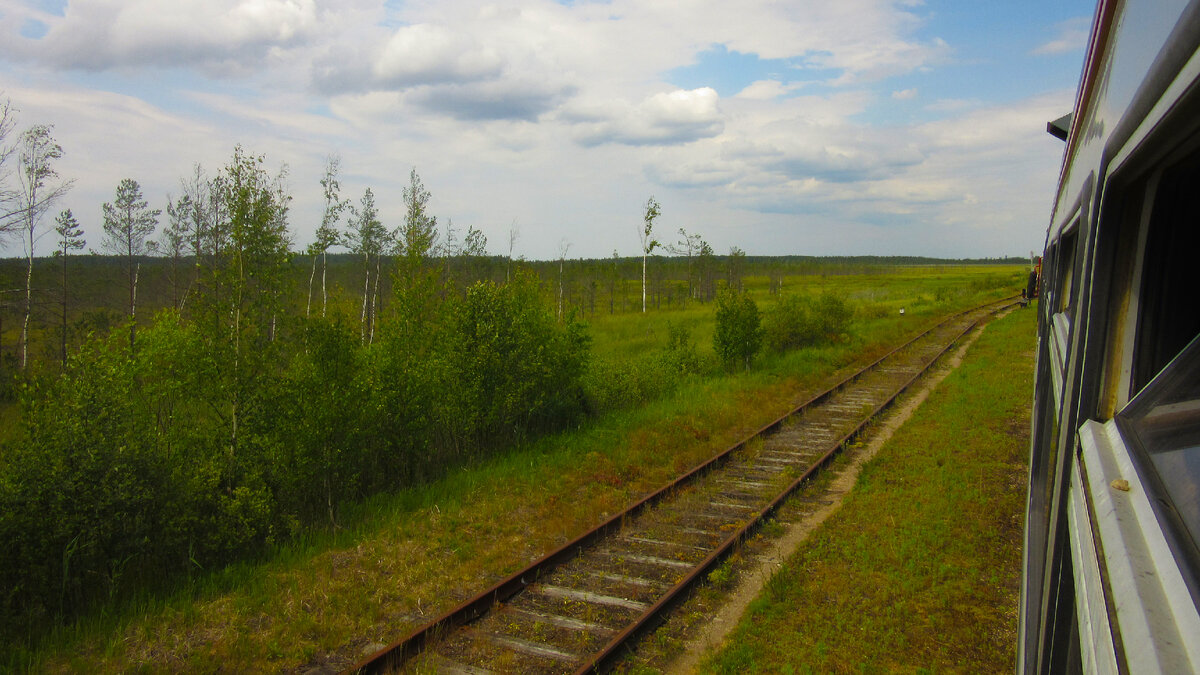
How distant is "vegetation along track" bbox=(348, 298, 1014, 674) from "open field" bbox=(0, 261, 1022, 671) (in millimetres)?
505

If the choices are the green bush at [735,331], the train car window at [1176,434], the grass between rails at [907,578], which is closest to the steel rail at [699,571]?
the grass between rails at [907,578]

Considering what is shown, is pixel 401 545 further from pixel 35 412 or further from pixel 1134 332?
pixel 1134 332

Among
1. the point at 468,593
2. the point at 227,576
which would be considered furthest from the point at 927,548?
the point at 227,576

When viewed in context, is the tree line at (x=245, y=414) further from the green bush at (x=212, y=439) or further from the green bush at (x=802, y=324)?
the green bush at (x=802, y=324)

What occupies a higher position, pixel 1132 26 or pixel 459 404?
pixel 1132 26

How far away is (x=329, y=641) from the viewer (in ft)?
19.6

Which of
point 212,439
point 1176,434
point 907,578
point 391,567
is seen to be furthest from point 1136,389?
point 212,439

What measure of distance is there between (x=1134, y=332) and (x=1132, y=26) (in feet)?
2.46

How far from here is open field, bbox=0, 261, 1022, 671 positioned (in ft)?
19.1

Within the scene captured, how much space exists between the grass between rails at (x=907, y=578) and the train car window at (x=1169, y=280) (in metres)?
4.75

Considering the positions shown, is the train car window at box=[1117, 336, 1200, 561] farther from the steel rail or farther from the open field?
the open field

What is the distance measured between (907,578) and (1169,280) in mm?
6131

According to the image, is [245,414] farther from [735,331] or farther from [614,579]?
[735,331]

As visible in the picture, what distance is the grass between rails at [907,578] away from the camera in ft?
18.3
